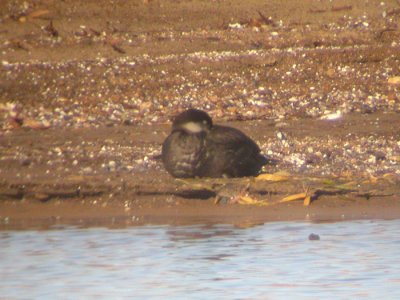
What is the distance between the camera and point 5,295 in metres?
6.43

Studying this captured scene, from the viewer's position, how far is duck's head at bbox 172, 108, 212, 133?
9.23 meters

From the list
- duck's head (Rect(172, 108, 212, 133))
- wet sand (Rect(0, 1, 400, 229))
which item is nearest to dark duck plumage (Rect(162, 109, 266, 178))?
duck's head (Rect(172, 108, 212, 133))

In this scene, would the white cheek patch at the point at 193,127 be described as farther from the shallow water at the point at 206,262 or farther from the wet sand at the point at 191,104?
the shallow water at the point at 206,262

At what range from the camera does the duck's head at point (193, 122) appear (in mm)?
9227

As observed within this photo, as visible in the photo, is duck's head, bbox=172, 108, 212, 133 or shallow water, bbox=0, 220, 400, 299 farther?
duck's head, bbox=172, 108, 212, 133

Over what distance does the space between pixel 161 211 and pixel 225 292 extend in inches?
95.5

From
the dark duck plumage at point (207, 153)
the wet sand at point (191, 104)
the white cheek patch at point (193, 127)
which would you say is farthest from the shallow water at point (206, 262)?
the white cheek patch at point (193, 127)

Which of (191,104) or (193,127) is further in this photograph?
(191,104)

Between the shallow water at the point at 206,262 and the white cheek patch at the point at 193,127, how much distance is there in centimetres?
108

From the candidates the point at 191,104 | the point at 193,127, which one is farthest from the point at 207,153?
the point at 191,104

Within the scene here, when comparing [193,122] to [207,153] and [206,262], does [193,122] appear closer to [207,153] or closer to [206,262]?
[207,153]

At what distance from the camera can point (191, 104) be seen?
39.2ft

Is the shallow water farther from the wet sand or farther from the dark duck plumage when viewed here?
the dark duck plumage

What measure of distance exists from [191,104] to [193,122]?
8.96 ft
